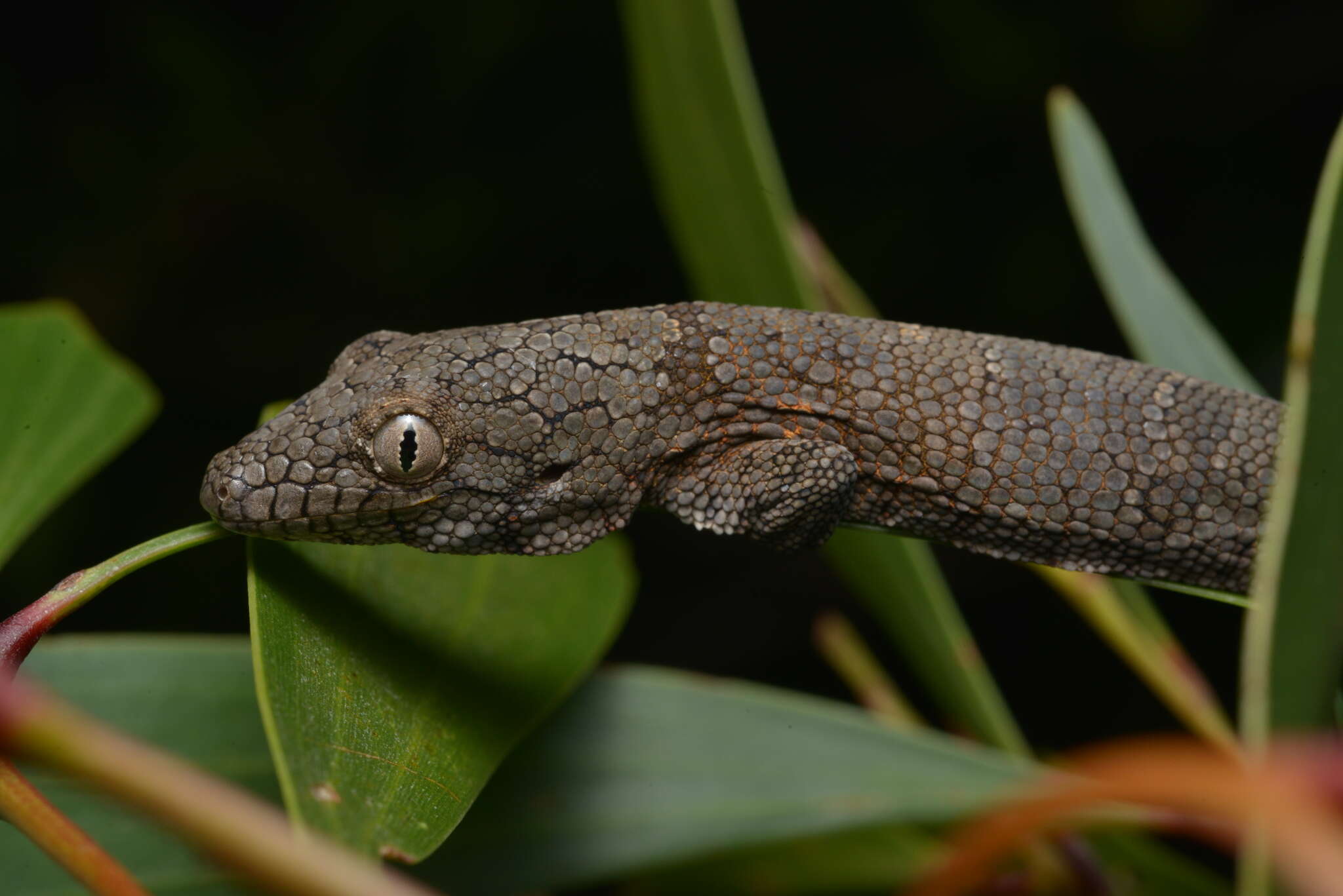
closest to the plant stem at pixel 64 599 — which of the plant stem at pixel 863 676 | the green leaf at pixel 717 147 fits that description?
the green leaf at pixel 717 147

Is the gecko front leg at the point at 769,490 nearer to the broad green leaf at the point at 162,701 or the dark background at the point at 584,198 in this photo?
the broad green leaf at the point at 162,701

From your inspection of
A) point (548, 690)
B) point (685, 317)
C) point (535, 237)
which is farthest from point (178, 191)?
point (548, 690)

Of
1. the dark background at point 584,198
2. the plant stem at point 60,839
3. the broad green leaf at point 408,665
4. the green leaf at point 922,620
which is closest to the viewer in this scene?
the plant stem at point 60,839

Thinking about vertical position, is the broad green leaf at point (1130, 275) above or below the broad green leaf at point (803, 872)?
above

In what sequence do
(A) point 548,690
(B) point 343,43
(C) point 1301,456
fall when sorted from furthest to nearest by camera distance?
(B) point 343,43 < (A) point 548,690 < (C) point 1301,456

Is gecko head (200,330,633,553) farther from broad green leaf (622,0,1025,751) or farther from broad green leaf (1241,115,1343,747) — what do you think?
broad green leaf (1241,115,1343,747)

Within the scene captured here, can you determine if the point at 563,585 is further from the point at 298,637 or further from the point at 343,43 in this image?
the point at 343,43

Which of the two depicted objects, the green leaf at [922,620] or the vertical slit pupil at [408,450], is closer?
the vertical slit pupil at [408,450]

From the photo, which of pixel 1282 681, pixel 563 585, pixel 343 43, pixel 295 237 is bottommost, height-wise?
pixel 563 585
